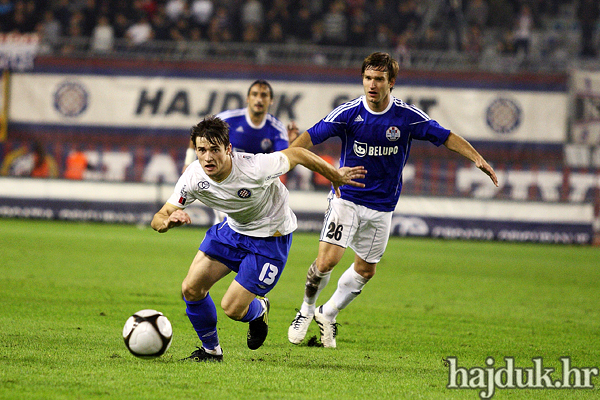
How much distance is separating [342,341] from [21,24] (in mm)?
18190

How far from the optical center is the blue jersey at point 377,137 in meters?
6.84

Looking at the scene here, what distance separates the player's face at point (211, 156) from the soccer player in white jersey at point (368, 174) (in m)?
1.38

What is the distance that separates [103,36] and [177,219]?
17457 mm

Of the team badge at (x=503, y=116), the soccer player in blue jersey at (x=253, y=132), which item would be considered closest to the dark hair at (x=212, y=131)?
the soccer player in blue jersey at (x=253, y=132)

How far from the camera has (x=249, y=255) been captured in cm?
586

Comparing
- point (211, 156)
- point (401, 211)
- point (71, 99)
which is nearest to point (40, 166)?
point (71, 99)

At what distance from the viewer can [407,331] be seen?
289 inches

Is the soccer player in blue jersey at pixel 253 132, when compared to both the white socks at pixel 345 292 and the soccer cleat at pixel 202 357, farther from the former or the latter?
the soccer cleat at pixel 202 357

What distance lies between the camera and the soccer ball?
5.17 meters

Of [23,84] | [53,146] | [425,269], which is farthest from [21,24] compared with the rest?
[425,269]

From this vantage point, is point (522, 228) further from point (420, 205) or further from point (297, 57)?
point (297, 57)

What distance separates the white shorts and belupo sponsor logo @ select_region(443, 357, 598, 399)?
1.42m

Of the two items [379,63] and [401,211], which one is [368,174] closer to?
[379,63]

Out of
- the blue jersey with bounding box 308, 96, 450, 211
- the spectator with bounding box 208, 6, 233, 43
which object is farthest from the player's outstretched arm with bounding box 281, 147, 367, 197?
the spectator with bounding box 208, 6, 233, 43
